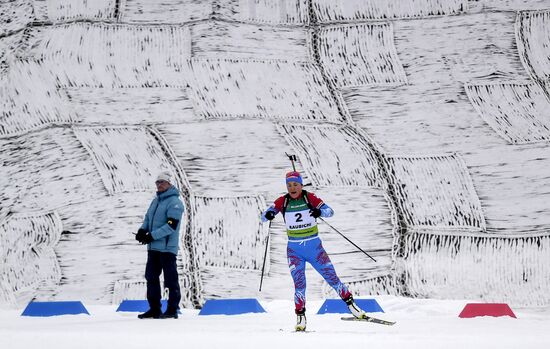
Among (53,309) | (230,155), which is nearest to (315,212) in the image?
Result: (53,309)

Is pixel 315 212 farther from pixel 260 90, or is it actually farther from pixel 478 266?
pixel 260 90

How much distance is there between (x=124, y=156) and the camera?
19.5ft

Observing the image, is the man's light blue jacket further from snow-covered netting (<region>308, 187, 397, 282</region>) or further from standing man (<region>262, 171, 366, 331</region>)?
snow-covered netting (<region>308, 187, 397, 282</region>)

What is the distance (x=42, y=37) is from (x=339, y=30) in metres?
2.70

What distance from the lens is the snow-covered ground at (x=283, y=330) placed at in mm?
2529

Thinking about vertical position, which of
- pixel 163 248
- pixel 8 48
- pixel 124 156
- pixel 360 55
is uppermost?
pixel 8 48

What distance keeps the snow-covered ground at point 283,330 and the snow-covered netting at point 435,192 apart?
75 cm

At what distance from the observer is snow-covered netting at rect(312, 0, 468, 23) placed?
7.12 metres

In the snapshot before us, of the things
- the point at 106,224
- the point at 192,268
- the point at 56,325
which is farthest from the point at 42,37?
the point at 56,325

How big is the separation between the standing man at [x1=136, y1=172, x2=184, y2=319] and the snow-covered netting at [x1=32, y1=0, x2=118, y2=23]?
3.42m

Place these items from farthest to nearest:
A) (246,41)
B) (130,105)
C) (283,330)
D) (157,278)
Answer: (246,41) → (130,105) → (157,278) → (283,330)

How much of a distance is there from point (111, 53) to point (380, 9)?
8.25 ft

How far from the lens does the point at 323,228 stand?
18.2 ft

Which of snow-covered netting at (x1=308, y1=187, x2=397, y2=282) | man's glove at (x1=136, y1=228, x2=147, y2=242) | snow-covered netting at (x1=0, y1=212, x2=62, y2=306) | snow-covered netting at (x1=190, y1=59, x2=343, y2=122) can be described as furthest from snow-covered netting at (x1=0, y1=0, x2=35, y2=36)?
man's glove at (x1=136, y1=228, x2=147, y2=242)
